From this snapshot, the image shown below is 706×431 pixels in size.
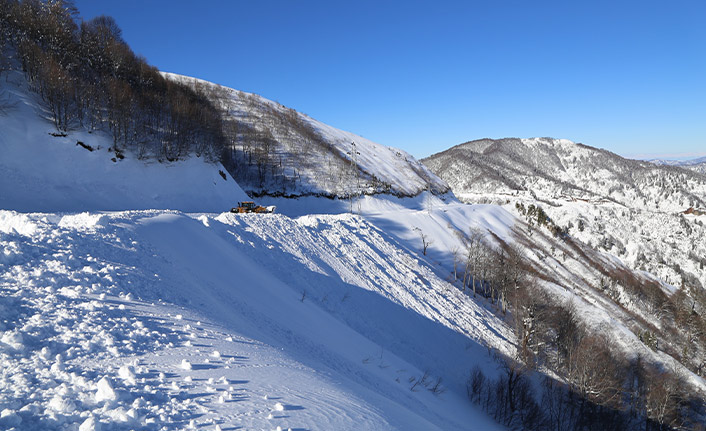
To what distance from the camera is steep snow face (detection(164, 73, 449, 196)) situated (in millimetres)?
65794

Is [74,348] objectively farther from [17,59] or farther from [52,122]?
[17,59]

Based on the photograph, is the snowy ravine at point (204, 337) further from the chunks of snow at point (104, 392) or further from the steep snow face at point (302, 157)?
the steep snow face at point (302, 157)

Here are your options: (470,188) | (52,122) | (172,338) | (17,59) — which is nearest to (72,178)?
(52,122)

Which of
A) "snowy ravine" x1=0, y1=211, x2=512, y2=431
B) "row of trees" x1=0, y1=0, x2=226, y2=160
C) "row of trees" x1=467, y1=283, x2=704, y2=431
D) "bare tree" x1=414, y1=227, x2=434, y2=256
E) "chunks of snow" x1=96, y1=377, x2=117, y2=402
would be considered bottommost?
"row of trees" x1=467, y1=283, x2=704, y2=431

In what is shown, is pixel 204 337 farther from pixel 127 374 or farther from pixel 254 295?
pixel 254 295

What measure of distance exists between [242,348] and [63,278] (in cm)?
613

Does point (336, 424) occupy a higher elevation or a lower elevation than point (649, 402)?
higher

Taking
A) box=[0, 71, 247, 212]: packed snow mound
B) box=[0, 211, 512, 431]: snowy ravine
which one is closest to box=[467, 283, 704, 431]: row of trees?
box=[0, 211, 512, 431]: snowy ravine

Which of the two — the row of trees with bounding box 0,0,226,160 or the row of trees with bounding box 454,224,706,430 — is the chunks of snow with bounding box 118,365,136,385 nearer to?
the row of trees with bounding box 454,224,706,430

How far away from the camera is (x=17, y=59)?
35781mm

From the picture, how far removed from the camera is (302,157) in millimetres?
75500

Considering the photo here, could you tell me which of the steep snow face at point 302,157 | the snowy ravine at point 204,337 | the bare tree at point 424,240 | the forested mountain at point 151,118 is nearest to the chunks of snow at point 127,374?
the snowy ravine at point 204,337

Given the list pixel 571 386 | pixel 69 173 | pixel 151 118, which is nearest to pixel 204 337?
pixel 571 386

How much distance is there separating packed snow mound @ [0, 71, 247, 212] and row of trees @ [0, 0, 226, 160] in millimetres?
1621
